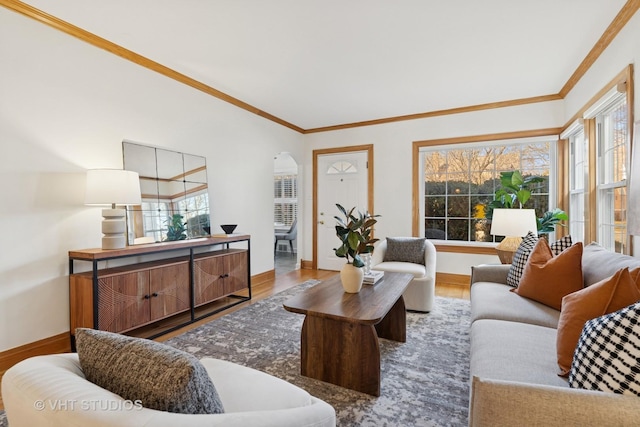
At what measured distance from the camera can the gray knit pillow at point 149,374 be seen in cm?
64

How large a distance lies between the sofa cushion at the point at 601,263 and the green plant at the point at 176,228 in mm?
3414

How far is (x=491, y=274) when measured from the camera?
2.72 m

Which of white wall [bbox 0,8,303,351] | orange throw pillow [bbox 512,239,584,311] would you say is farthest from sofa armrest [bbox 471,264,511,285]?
white wall [bbox 0,8,303,351]

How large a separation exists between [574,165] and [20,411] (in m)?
4.92

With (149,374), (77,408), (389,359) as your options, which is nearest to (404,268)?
(389,359)

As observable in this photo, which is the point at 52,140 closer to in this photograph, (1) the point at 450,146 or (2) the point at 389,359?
(2) the point at 389,359

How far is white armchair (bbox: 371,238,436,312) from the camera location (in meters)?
3.21

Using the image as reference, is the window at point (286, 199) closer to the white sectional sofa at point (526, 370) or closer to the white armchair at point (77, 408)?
the white sectional sofa at point (526, 370)

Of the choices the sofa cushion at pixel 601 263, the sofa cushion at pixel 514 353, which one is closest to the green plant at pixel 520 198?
the sofa cushion at pixel 601 263

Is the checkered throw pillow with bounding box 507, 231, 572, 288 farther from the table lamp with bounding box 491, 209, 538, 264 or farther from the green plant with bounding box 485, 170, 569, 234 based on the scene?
the green plant with bounding box 485, 170, 569, 234

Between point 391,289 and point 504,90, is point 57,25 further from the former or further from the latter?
point 504,90

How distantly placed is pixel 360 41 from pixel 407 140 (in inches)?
93.8

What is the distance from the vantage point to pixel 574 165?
3.73m

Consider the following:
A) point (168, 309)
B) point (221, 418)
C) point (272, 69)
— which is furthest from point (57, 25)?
point (221, 418)
